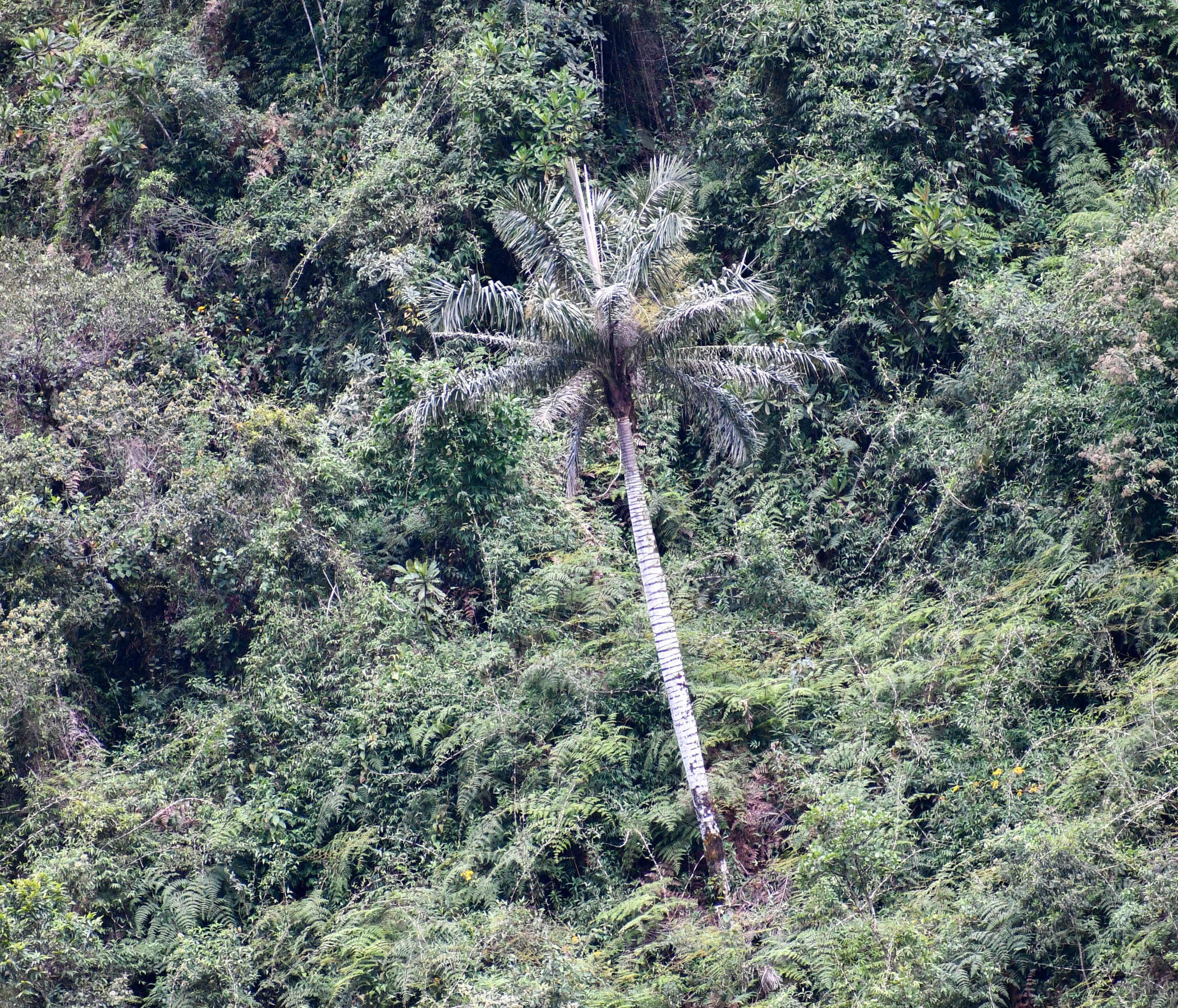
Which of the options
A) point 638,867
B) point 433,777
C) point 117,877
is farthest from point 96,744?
point 638,867

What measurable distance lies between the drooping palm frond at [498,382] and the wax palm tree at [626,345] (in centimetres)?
1

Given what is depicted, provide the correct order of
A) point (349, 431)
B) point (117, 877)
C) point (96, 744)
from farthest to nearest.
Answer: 1. point (349, 431)
2. point (96, 744)
3. point (117, 877)

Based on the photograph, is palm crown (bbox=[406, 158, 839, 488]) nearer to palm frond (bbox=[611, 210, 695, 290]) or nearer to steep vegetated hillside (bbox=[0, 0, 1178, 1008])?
palm frond (bbox=[611, 210, 695, 290])

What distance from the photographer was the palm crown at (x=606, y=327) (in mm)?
12625

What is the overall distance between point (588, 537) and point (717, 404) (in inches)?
168

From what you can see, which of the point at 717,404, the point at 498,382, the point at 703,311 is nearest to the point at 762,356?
the point at 717,404

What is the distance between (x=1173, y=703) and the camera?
10750 mm

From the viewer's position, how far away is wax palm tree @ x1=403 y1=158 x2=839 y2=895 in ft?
41.3

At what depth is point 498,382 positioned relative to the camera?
42.9ft

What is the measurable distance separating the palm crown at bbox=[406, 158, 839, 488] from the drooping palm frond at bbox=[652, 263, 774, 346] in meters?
0.01

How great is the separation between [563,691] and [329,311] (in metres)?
8.79

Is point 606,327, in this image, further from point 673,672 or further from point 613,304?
point 673,672

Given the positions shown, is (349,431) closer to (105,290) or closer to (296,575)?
(296,575)

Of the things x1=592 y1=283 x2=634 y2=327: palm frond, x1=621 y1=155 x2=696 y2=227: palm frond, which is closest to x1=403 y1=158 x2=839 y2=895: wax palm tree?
x1=592 y1=283 x2=634 y2=327: palm frond
